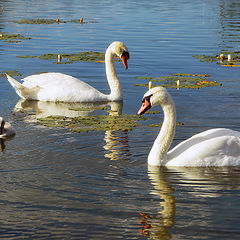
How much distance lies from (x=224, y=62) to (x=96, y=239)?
59.6 ft

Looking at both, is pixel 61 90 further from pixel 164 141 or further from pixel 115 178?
pixel 115 178

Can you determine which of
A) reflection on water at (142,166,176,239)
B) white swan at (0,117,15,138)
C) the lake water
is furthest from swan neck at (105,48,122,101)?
reflection on water at (142,166,176,239)

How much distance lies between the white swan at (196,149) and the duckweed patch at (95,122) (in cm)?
288

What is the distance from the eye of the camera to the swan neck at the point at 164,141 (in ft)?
38.1

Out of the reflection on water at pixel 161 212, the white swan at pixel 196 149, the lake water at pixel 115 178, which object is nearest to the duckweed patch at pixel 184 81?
the lake water at pixel 115 178

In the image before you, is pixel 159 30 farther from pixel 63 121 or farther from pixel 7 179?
pixel 7 179

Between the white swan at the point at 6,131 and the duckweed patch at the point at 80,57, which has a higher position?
the duckweed patch at the point at 80,57

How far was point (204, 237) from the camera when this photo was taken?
8.40 meters

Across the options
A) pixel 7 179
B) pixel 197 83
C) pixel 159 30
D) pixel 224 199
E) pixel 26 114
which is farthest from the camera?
pixel 159 30

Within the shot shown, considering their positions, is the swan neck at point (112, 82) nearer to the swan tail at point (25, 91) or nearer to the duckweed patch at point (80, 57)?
the swan tail at point (25, 91)

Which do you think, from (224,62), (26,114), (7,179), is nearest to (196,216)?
(7,179)

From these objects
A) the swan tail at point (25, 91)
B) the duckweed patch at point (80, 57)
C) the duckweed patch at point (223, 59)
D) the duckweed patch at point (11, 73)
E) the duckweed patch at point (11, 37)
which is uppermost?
the duckweed patch at point (11, 37)

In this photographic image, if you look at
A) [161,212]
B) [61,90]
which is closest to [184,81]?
[61,90]

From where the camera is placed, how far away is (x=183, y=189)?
34.0 ft
